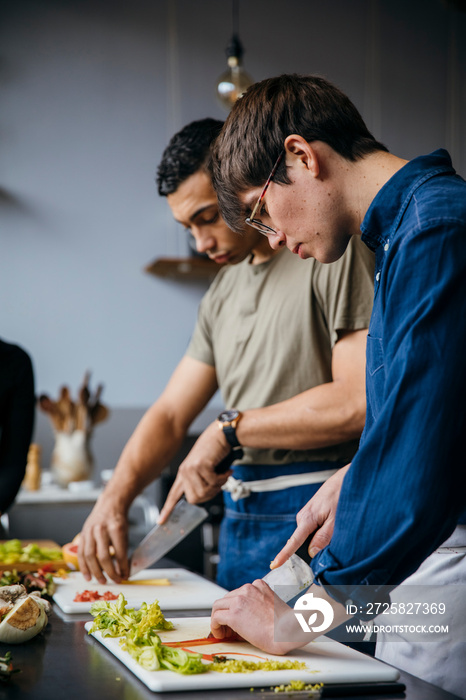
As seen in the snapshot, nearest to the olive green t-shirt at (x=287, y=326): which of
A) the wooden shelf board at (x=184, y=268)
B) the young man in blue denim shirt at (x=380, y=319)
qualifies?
the young man in blue denim shirt at (x=380, y=319)

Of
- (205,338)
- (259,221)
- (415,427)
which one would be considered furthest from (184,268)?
(415,427)

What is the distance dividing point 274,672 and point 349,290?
776mm

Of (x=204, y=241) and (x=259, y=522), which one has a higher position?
(x=204, y=241)

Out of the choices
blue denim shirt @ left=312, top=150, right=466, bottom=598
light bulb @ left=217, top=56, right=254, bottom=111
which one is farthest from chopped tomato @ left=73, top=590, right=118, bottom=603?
light bulb @ left=217, top=56, right=254, bottom=111

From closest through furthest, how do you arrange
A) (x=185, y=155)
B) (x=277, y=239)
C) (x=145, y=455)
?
(x=277, y=239), (x=185, y=155), (x=145, y=455)

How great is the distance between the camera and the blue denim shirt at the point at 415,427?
75 cm

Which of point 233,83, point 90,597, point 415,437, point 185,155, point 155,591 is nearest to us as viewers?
point 415,437

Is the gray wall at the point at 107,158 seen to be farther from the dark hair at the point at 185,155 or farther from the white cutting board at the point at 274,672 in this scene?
the white cutting board at the point at 274,672

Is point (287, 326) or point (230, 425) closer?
point (230, 425)

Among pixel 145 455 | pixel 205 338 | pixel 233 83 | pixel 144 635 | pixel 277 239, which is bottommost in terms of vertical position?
pixel 145 455

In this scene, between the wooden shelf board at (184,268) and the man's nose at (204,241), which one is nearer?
the man's nose at (204,241)

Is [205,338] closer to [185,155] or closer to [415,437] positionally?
[185,155]

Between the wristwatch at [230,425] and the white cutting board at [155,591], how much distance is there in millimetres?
273

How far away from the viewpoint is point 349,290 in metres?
1.42
